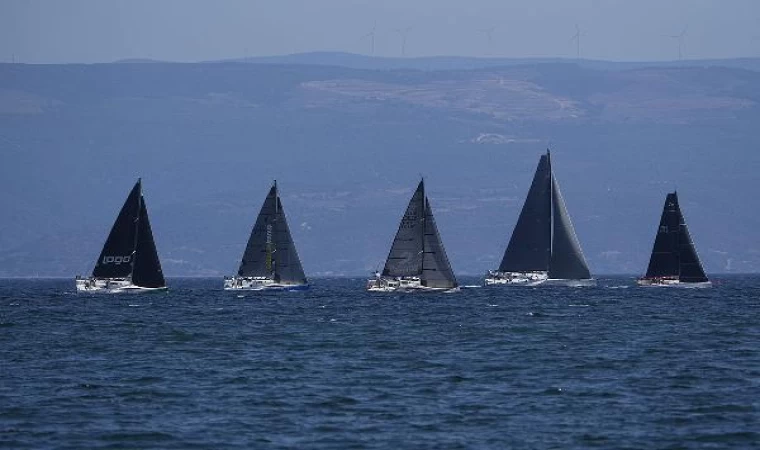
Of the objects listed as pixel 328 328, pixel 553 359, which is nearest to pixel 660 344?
pixel 553 359

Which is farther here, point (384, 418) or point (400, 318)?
point (400, 318)

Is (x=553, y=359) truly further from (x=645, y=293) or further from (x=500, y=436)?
(x=645, y=293)

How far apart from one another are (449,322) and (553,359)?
2531 centimetres

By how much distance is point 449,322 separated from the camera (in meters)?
87.7

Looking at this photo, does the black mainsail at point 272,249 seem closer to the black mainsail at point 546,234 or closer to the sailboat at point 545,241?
the black mainsail at point 546,234

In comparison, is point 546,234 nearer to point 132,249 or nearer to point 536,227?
point 536,227

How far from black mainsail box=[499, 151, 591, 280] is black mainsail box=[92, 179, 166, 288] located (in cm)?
3068

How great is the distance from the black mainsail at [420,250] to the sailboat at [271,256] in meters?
10.8

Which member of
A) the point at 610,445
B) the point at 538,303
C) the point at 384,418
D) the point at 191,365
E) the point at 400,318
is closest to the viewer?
the point at 610,445

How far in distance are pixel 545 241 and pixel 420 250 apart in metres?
27.3

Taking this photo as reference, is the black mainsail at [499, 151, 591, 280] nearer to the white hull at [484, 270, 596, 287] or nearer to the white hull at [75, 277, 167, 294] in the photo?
the white hull at [484, 270, 596, 287]

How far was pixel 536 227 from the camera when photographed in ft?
457

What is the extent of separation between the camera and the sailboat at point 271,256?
124812mm

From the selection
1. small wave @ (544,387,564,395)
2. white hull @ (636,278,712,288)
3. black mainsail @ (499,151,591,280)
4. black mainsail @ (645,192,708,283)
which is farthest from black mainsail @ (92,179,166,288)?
small wave @ (544,387,564,395)
